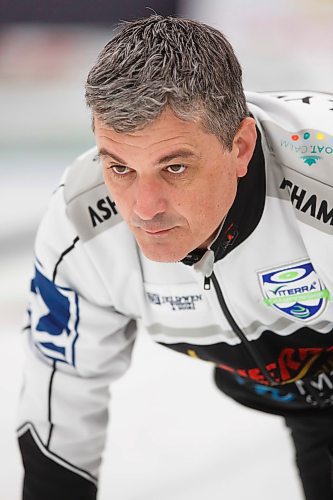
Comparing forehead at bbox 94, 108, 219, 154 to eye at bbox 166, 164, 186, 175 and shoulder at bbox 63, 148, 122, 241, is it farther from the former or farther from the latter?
shoulder at bbox 63, 148, 122, 241

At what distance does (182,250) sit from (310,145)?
10.4 inches

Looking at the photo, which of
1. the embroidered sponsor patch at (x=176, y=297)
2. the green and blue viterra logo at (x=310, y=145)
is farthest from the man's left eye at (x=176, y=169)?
the embroidered sponsor patch at (x=176, y=297)

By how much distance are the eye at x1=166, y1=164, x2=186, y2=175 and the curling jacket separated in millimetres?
176

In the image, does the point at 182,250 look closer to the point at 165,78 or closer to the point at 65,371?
the point at 165,78

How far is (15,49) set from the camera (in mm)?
5570

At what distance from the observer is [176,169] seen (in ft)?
4.31

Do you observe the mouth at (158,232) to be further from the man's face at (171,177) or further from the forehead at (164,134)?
the forehead at (164,134)

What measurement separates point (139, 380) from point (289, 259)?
122 centimetres

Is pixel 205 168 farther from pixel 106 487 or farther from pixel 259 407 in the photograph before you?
pixel 106 487

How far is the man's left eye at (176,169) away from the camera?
51.6 inches

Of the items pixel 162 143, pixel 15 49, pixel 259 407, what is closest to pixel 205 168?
pixel 162 143

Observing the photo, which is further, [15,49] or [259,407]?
[15,49]

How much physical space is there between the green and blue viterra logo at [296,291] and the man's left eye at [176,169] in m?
0.30

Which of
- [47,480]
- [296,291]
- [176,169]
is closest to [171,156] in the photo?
[176,169]
